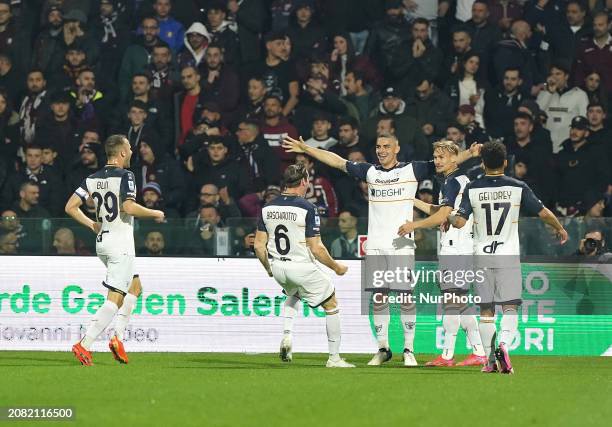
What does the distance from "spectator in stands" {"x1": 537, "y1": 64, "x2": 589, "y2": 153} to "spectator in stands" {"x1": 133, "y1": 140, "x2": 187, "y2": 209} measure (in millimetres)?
5603

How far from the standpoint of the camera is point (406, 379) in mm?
13141

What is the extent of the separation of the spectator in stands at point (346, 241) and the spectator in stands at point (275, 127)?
123 inches

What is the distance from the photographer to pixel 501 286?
543 inches

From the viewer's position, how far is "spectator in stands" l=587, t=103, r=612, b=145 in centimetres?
2045

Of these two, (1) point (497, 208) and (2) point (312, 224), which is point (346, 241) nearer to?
(2) point (312, 224)

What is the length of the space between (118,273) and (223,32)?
8376 mm

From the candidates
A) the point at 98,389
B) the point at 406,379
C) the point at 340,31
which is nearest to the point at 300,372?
the point at 406,379

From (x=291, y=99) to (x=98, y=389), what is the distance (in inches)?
408

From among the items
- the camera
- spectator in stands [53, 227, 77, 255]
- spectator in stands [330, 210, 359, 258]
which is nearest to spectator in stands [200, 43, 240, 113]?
spectator in stands [330, 210, 359, 258]

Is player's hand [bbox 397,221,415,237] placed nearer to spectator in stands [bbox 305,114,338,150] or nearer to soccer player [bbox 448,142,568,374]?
soccer player [bbox 448,142,568,374]

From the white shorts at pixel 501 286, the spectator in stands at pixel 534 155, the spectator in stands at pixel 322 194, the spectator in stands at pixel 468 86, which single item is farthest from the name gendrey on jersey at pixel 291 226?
the spectator in stands at pixel 468 86

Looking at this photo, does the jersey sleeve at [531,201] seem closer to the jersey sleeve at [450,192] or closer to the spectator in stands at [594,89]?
the jersey sleeve at [450,192]

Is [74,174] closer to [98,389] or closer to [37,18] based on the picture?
[37,18]

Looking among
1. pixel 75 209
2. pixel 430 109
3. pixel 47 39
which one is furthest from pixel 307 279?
pixel 47 39
